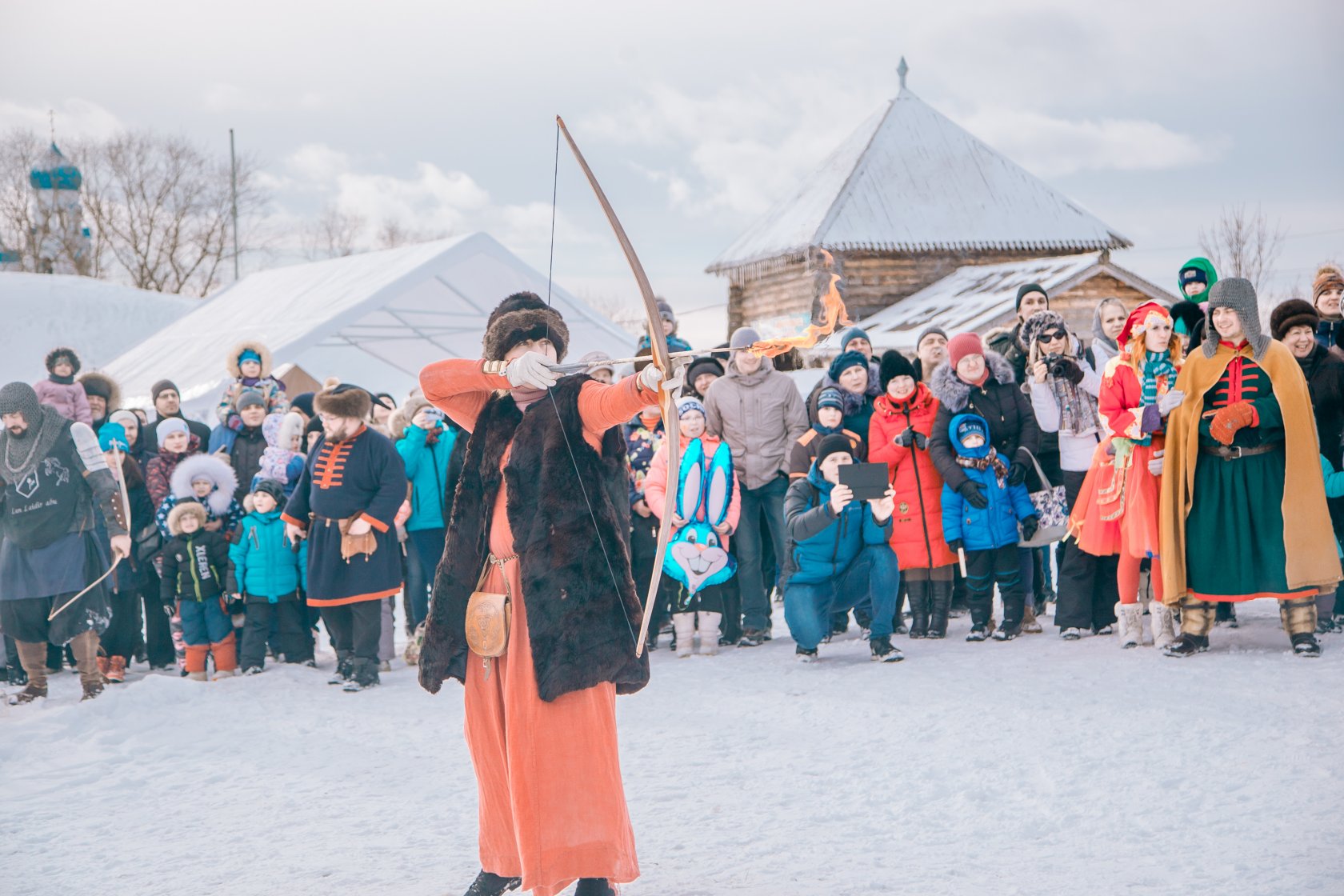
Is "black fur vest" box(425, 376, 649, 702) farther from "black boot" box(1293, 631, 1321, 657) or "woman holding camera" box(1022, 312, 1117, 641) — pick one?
"woman holding camera" box(1022, 312, 1117, 641)

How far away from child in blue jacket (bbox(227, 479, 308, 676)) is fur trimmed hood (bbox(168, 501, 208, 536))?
0.76 feet

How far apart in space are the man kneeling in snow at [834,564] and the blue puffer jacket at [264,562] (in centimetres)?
268

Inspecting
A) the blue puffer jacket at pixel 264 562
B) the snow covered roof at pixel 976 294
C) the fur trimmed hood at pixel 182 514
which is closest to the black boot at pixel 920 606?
the blue puffer jacket at pixel 264 562

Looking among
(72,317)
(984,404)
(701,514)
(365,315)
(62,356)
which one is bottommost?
(701,514)

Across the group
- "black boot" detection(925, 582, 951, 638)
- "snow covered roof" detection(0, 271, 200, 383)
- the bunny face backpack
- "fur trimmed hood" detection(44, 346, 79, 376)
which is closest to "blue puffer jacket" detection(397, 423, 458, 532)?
the bunny face backpack

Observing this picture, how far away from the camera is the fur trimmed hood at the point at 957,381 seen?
256 inches

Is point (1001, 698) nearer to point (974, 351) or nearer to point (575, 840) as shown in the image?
point (974, 351)

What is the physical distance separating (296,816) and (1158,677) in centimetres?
353

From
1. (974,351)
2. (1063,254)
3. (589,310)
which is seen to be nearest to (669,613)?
(974,351)

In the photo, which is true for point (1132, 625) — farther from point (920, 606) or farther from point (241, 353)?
point (241, 353)

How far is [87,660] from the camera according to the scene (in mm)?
6348

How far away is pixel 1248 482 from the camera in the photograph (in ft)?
18.0

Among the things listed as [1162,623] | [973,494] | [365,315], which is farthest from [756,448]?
[365,315]

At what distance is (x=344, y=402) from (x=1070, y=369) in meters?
3.79
